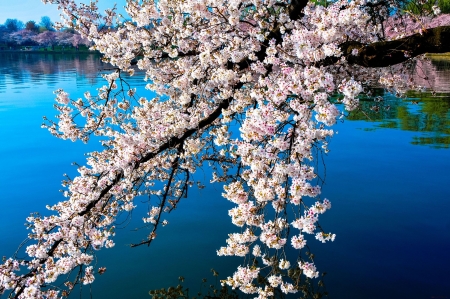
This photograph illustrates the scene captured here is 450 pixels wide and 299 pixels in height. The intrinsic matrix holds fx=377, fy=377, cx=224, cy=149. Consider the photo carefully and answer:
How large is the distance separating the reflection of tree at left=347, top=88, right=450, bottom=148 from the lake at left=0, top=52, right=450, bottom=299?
17cm

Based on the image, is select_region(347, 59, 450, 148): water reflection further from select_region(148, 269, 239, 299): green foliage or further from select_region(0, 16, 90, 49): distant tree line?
select_region(0, 16, 90, 49): distant tree line

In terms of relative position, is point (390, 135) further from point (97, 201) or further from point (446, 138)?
point (97, 201)

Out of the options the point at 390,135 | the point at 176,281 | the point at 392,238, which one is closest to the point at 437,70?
the point at 390,135

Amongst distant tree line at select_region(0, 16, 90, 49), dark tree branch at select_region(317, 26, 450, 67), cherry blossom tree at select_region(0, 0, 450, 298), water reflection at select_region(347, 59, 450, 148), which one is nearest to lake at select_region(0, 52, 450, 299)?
water reflection at select_region(347, 59, 450, 148)

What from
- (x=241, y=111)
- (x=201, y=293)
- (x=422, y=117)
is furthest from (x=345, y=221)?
(x=422, y=117)

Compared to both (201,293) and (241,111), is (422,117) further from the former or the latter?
(241,111)

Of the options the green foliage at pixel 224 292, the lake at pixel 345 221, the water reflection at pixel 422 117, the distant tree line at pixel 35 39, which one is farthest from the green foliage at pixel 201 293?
the distant tree line at pixel 35 39

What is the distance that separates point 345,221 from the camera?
9.51m

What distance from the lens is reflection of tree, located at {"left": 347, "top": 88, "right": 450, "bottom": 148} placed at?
17297mm

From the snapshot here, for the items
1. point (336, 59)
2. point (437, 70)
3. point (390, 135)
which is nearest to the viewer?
point (336, 59)

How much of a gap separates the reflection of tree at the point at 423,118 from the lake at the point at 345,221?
172mm

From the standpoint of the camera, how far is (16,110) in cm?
2562

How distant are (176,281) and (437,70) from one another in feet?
130

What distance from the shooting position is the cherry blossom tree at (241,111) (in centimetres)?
373
